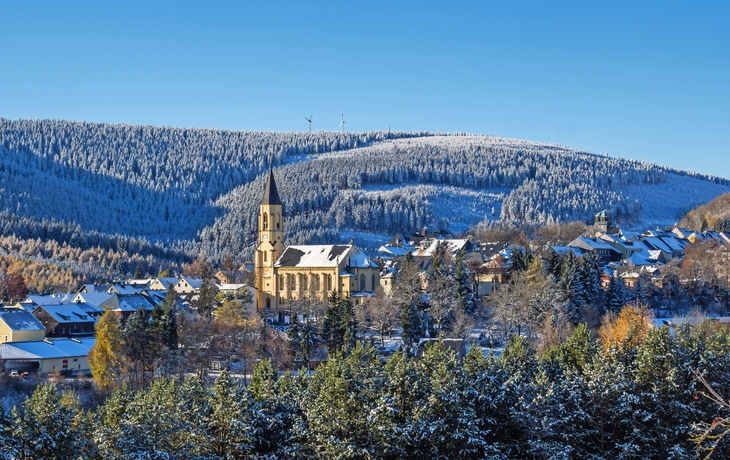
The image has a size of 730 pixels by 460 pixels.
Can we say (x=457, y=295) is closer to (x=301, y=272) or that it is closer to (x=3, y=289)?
(x=301, y=272)

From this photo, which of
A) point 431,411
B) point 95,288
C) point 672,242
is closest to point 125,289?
point 95,288

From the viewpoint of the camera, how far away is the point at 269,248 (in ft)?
328

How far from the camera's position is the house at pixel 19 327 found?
74812 mm

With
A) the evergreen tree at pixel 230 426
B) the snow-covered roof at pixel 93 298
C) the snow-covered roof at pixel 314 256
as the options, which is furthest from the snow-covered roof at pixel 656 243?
the evergreen tree at pixel 230 426

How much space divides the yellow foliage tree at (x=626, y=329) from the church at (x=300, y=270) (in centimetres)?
2948

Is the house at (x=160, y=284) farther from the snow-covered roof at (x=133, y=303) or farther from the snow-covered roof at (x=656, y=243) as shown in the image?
the snow-covered roof at (x=656, y=243)

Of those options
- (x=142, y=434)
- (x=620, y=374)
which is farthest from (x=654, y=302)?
(x=142, y=434)

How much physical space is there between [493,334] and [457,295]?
671 centimetres

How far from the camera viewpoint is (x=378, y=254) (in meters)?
138

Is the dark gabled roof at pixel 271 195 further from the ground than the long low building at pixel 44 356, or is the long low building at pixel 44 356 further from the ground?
the dark gabled roof at pixel 271 195

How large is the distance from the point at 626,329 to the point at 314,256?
4551 cm

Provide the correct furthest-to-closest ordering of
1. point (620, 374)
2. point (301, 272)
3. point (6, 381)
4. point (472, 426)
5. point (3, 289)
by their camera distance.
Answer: point (3, 289), point (301, 272), point (6, 381), point (620, 374), point (472, 426)

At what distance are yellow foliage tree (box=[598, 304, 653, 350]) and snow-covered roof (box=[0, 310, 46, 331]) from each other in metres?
45.2

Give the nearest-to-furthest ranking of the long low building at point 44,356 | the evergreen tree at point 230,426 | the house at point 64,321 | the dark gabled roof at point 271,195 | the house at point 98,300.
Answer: the evergreen tree at point 230,426 → the long low building at point 44,356 → the house at point 64,321 → the house at point 98,300 → the dark gabled roof at point 271,195
